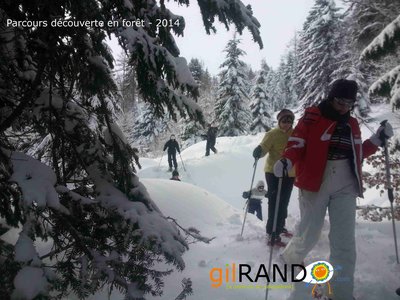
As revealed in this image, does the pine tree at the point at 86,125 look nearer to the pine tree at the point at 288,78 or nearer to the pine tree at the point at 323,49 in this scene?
the pine tree at the point at 323,49

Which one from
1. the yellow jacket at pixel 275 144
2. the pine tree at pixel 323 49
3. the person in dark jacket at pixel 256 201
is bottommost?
the person in dark jacket at pixel 256 201

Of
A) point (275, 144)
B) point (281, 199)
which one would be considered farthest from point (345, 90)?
point (281, 199)

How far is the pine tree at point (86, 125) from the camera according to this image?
2.40 m

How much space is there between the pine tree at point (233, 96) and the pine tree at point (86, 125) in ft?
107

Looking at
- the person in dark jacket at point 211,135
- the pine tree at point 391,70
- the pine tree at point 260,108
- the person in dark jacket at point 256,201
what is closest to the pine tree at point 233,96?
the pine tree at point 260,108

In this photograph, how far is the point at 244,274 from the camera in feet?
14.1

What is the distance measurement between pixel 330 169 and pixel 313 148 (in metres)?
0.29

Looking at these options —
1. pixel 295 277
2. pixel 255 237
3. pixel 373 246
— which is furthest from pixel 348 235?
pixel 255 237

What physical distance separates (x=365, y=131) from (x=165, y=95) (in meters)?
27.4

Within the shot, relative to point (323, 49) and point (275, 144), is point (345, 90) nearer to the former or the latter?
point (275, 144)

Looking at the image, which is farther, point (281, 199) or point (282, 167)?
point (281, 199)

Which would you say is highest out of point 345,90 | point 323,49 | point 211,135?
point 323,49

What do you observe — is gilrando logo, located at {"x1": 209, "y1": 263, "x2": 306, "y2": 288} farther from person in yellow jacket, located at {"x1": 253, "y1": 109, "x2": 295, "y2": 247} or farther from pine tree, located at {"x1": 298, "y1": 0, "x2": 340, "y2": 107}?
pine tree, located at {"x1": 298, "y1": 0, "x2": 340, "y2": 107}

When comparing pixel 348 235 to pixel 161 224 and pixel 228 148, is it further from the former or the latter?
pixel 228 148
